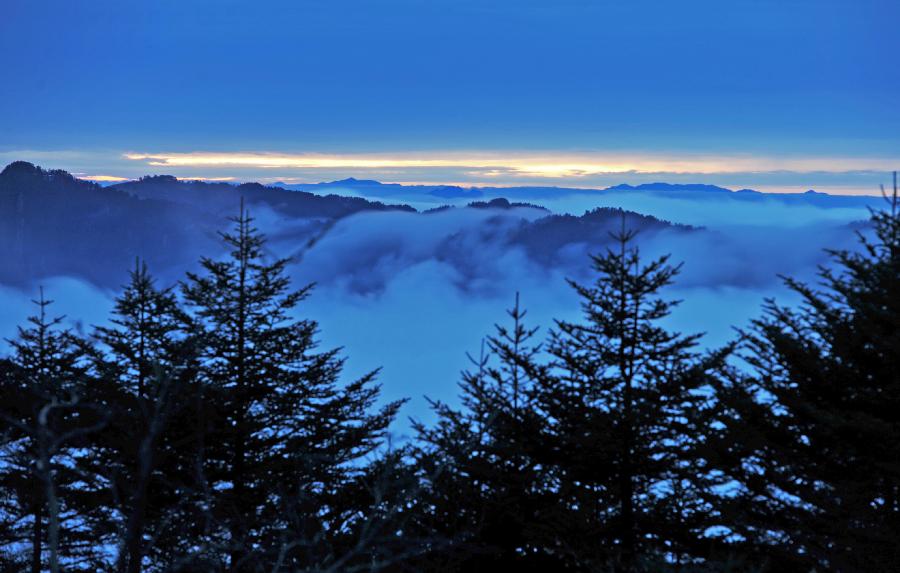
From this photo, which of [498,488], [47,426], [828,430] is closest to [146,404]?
[47,426]

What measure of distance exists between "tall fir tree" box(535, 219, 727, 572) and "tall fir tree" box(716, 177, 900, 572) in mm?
1165

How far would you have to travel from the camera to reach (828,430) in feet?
35.3

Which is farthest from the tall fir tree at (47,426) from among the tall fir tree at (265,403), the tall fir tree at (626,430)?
the tall fir tree at (626,430)

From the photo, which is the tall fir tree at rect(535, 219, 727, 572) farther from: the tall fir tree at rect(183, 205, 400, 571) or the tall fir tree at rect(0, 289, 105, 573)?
Result: the tall fir tree at rect(0, 289, 105, 573)

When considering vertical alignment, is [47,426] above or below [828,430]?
below

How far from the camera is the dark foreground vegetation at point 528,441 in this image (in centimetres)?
1067

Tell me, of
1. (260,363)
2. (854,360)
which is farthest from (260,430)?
(854,360)

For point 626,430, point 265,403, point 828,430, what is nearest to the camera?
point 828,430

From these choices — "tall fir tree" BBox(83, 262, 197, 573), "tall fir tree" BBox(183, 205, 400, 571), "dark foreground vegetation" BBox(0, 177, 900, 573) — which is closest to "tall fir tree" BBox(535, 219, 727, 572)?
"dark foreground vegetation" BBox(0, 177, 900, 573)

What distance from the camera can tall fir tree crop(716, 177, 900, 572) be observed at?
9906mm

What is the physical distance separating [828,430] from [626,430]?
3.95m

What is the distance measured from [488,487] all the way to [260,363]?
6.76 m

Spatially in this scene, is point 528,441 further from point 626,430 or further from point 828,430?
point 828,430

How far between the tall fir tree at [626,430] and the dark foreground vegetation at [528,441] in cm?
5
